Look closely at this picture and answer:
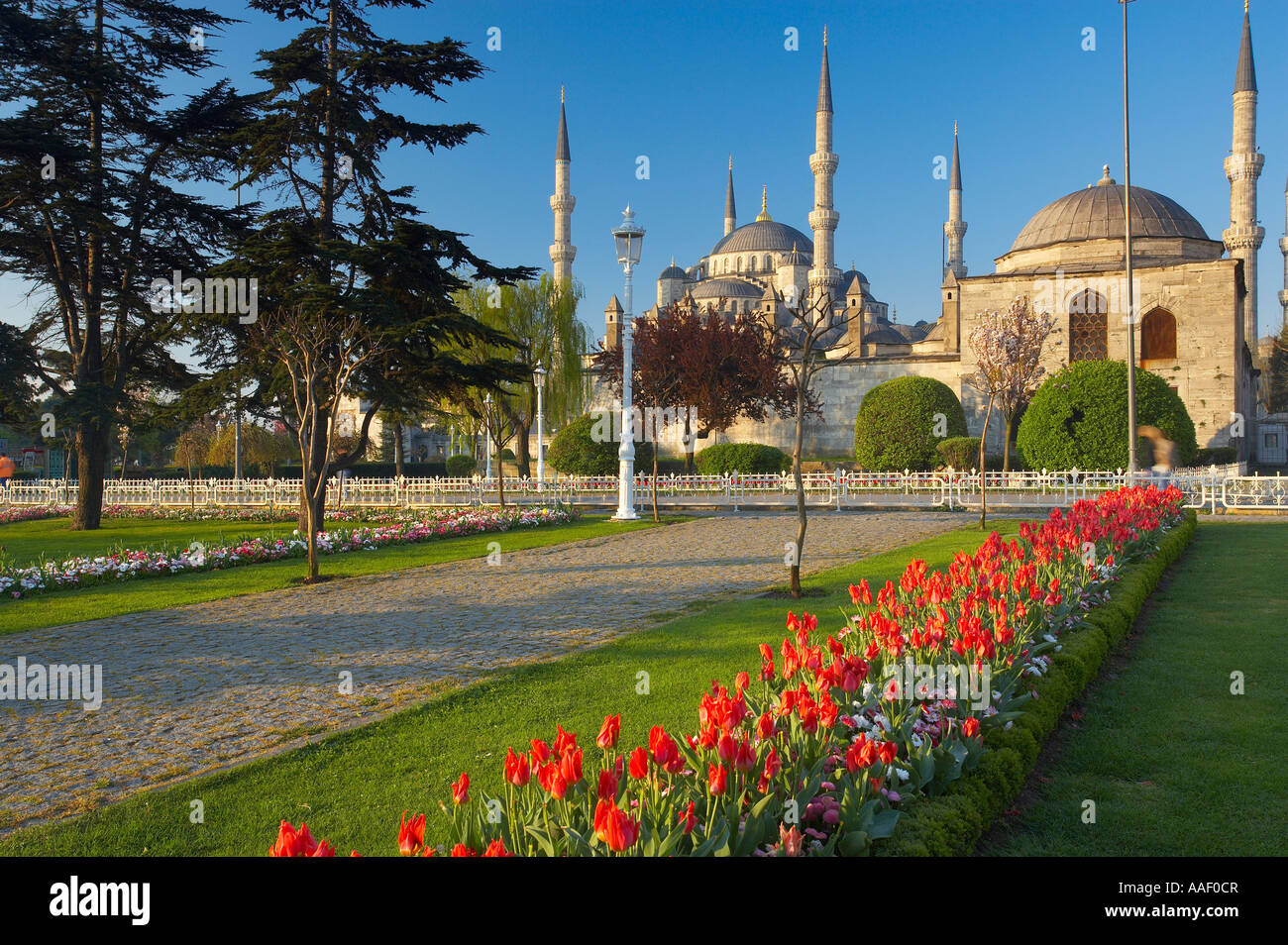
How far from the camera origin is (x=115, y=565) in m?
11.1

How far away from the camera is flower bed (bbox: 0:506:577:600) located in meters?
10.5

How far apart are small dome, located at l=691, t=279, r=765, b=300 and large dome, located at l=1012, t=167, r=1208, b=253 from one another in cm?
2783

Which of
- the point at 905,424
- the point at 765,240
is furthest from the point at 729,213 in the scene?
the point at 905,424

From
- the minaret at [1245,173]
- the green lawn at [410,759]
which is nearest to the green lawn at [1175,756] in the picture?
the green lawn at [410,759]

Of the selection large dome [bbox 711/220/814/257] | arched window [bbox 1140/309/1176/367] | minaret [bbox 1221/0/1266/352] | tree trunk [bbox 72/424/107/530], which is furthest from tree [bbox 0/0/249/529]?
large dome [bbox 711/220/814/257]

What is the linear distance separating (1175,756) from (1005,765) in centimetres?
134

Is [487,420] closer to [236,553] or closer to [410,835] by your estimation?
[236,553]

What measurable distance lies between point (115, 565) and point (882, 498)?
1615 cm

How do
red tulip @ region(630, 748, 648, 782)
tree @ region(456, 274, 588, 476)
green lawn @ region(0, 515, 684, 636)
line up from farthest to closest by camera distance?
tree @ region(456, 274, 588, 476), green lawn @ region(0, 515, 684, 636), red tulip @ region(630, 748, 648, 782)

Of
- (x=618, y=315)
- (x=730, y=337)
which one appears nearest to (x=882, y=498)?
(x=730, y=337)

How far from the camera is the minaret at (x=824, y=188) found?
4738cm

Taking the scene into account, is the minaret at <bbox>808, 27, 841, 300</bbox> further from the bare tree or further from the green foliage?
the bare tree

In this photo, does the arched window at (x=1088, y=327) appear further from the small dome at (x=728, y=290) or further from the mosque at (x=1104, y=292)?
the small dome at (x=728, y=290)
